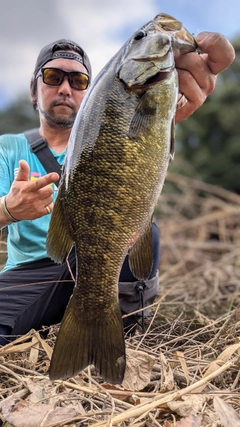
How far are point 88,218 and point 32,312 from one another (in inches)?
48.0

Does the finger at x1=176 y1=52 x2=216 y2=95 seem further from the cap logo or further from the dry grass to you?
the dry grass

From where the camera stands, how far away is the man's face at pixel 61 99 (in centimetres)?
298

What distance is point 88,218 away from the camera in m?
1.70

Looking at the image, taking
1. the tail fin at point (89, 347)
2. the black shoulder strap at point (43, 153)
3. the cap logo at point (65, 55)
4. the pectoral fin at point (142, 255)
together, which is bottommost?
the tail fin at point (89, 347)

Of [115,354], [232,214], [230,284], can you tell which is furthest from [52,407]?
[232,214]

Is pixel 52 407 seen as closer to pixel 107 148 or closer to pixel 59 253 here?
pixel 59 253

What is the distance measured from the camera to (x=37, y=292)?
273 cm

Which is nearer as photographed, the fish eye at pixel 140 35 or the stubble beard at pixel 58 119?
the fish eye at pixel 140 35

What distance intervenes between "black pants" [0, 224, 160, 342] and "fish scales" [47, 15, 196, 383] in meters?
0.91

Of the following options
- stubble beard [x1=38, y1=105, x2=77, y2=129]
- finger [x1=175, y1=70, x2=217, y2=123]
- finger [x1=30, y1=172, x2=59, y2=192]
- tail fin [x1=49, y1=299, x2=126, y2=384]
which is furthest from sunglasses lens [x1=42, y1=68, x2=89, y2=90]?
tail fin [x1=49, y1=299, x2=126, y2=384]

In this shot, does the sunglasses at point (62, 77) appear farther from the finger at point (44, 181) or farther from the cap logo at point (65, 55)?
the finger at point (44, 181)

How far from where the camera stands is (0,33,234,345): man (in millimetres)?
2066

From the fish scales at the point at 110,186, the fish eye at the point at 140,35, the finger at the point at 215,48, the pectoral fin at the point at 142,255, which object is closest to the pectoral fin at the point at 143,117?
the fish scales at the point at 110,186

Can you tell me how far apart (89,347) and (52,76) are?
1901 mm
